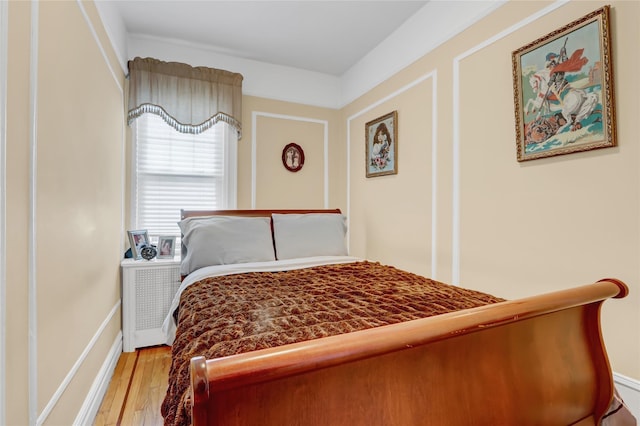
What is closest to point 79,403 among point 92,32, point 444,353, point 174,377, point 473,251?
point 174,377

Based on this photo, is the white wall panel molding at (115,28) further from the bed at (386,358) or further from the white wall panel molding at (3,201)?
the bed at (386,358)

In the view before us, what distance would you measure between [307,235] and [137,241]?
1462mm

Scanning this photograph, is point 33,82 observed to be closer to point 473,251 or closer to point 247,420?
point 247,420

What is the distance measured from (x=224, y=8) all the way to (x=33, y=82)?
182cm

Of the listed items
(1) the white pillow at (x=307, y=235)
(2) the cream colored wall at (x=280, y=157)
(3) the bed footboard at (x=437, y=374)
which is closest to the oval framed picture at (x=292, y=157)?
(2) the cream colored wall at (x=280, y=157)

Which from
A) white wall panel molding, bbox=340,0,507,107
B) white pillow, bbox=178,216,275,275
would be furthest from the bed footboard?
white wall panel molding, bbox=340,0,507,107

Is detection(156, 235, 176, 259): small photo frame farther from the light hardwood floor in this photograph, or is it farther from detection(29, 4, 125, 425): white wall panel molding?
detection(29, 4, 125, 425): white wall panel molding

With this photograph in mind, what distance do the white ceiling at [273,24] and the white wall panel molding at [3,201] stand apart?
5.85 ft

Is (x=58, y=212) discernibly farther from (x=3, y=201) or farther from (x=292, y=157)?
(x=292, y=157)

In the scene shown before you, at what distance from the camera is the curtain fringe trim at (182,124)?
2824 millimetres

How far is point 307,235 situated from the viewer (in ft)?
8.79

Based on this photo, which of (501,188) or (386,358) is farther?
(501,188)

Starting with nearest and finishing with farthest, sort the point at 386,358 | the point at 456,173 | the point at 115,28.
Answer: the point at 386,358
the point at 456,173
the point at 115,28

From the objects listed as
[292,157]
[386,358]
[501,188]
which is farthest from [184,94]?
[386,358]
